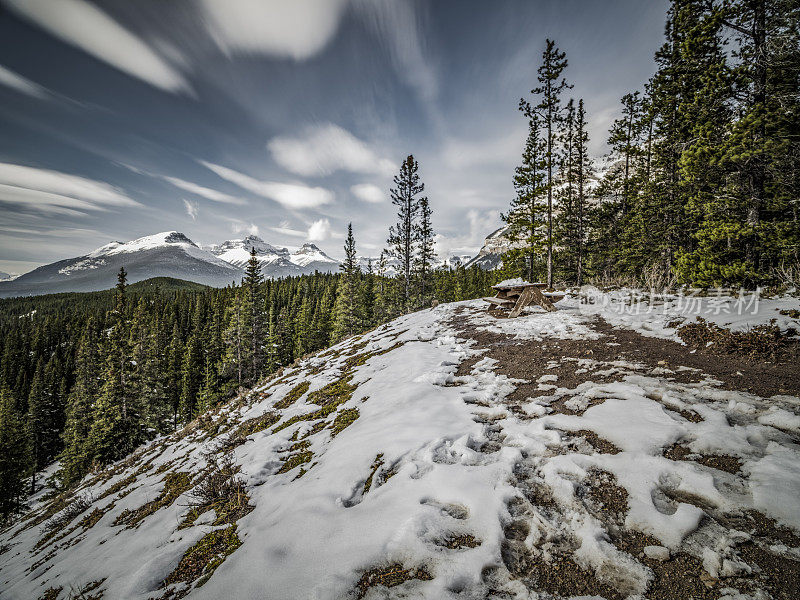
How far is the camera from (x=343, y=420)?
5695 millimetres

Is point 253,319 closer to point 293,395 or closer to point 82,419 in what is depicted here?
point 82,419

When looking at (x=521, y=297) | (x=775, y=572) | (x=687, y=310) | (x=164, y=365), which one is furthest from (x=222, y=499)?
(x=164, y=365)

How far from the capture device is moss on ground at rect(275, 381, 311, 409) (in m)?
8.51

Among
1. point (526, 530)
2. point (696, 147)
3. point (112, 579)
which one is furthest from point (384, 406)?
point (696, 147)

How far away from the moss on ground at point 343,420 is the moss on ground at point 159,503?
295 centimetres

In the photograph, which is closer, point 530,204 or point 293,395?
point 293,395

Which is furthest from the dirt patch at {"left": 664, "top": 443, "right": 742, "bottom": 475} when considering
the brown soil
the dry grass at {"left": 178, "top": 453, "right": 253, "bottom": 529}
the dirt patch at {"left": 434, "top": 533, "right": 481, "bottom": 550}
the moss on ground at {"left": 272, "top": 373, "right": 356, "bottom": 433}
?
the moss on ground at {"left": 272, "top": 373, "right": 356, "bottom": 433}

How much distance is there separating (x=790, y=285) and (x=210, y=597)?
45.5 ft

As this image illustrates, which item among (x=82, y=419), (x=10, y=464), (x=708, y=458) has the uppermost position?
(x=708, y=458)

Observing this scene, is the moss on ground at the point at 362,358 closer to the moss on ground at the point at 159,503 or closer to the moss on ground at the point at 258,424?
the moss on ground at the point at 258,424

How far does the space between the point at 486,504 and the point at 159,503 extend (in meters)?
6.24

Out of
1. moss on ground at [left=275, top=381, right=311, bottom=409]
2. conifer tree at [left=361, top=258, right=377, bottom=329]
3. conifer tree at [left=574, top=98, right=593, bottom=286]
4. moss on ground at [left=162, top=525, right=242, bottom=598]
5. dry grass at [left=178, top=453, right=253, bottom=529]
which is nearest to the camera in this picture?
moss on ground at [left=162, top=525, right=242, bottom=598]

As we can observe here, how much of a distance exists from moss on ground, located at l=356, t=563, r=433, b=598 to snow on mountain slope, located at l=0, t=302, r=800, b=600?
0.04 ft

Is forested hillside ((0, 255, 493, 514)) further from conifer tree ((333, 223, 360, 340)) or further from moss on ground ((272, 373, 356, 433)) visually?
moss on ground ((272, 373, 356, 433))
